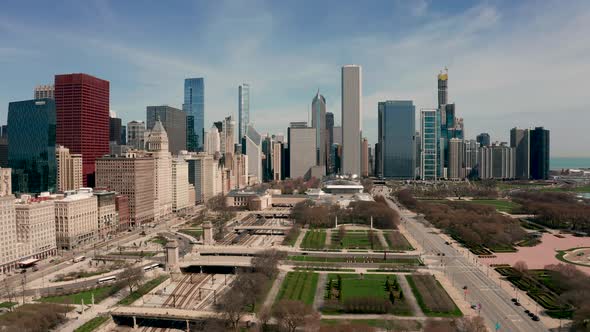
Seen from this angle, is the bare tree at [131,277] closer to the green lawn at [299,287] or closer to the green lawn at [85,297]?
the green lawn at [85,297]

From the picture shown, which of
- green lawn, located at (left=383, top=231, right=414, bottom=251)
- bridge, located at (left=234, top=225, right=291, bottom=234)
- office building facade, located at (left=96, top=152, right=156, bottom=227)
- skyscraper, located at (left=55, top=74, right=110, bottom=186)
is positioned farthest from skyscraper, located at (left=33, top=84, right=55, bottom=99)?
green lawn, located at (left=383, top=231, right=414, bottom=251)

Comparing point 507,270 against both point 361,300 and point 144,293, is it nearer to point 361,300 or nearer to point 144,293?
point 361,300

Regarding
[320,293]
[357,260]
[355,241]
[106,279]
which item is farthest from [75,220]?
[355,241]

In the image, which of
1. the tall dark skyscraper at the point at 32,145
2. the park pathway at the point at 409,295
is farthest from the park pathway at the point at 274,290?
the tall dark skyscraper at the point at 32,145

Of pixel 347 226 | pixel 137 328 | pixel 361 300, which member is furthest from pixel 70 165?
pixel 361 300

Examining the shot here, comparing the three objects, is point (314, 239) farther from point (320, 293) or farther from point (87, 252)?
point (87, 252)

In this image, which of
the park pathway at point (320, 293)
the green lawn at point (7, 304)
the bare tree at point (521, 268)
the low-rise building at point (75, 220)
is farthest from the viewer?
the low-rise building at point (75, 220)

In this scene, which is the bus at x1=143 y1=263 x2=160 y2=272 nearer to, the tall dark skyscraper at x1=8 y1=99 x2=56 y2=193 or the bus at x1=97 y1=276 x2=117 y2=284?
the bus at x1=97 y1=276 x2=117 y2=284
